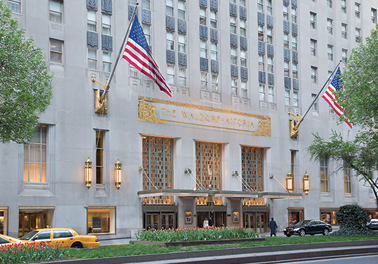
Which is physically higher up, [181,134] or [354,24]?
[354,24]

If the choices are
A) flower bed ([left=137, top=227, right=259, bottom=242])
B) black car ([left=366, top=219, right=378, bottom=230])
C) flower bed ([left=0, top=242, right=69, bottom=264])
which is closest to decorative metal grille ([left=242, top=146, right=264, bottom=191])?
black car ([left=366, top=219, right=378, bottom=230])

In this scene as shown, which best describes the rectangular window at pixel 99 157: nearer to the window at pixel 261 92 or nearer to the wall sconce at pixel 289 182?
the window at pixel 261 92

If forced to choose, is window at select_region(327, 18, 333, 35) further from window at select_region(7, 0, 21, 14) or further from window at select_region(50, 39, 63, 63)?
window at select_region(7, 0, 21, 14)

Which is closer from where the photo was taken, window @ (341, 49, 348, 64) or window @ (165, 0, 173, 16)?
window @ (165, 0, 173, 16)

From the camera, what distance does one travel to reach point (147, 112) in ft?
123

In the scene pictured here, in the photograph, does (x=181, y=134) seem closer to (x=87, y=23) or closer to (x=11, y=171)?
(x=87, y=23)

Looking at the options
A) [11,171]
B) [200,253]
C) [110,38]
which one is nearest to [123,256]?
[200,253]

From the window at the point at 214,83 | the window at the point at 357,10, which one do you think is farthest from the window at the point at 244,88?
the window at the point at 357,10

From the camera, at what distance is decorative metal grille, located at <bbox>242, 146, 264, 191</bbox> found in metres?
44.4

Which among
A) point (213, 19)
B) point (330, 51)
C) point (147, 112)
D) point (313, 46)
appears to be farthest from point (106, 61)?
point (330, 51)

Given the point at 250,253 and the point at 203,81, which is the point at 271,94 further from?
the point at 250,253

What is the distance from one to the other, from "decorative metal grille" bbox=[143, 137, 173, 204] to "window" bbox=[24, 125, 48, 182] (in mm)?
8427

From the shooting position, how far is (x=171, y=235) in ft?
72.9

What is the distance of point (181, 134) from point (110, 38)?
10016 mm
